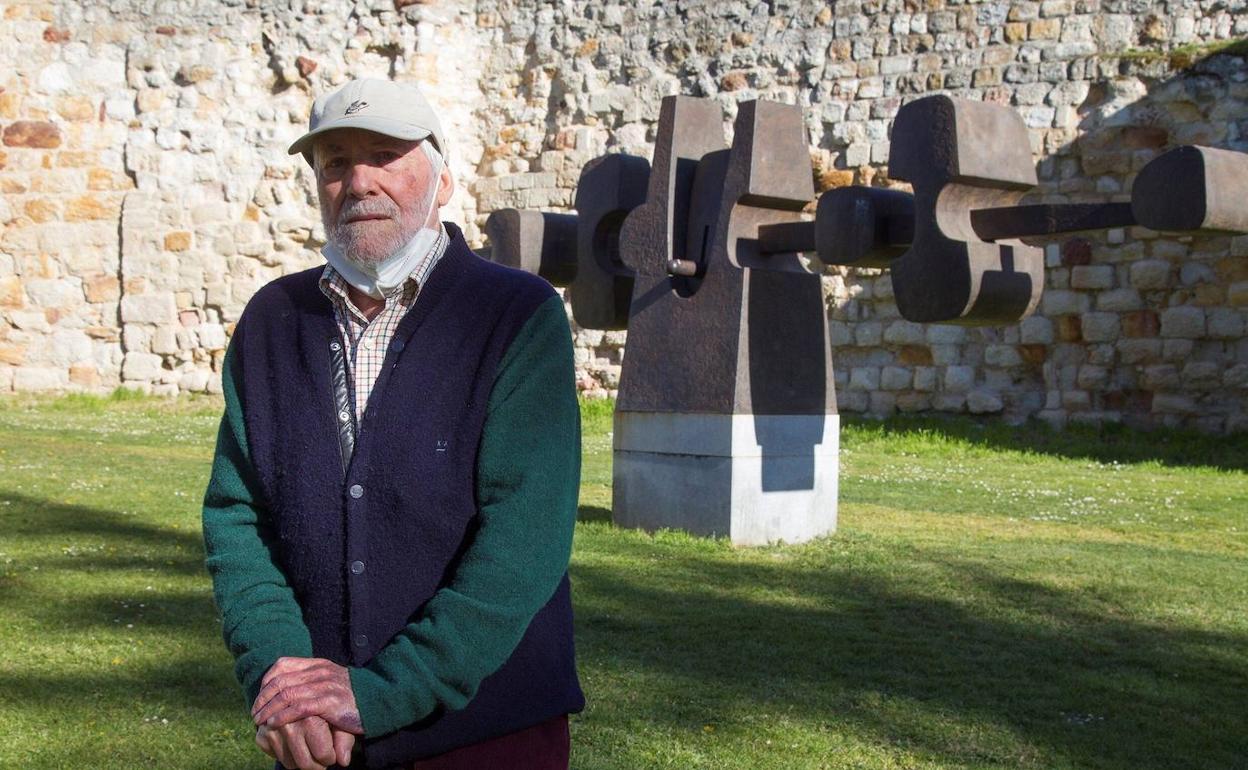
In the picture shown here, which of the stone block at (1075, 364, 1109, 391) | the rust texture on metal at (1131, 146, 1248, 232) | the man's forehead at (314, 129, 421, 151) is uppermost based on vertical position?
the rust texture on metal at (1131, 146, 1248, 232)

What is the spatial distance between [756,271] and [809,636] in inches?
89.4

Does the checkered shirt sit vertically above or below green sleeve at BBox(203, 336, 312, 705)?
above

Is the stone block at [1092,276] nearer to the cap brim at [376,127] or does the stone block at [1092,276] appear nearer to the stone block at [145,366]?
the stone block at [145,366]

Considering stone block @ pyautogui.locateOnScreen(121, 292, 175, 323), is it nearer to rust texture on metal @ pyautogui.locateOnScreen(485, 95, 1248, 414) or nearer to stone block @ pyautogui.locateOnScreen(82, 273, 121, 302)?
stone block @ pyautogui.locateOnScreen(82, 273, 121, 302)

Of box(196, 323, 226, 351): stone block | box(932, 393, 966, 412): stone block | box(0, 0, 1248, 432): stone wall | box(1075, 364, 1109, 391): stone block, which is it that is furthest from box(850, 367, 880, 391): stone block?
box(196, 323, 226, 351): stone block

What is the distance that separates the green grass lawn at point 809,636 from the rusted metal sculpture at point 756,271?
34cm

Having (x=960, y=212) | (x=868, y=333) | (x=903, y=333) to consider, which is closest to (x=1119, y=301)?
(x=903, y=333)

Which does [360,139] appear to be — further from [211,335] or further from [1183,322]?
[211,335]

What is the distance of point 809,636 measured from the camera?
214 inches

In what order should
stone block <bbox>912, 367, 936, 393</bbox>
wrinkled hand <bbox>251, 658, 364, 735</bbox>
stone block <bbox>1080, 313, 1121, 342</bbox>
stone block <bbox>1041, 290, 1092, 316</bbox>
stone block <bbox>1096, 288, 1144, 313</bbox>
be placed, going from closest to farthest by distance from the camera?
wrinkled hand <bbox>251, 658, 364, 735</bbox>, stone block <bbox>1096, 288, 1144, 313</bbox>, stone block <bbox>1080, 313, 1121, 342</bbox>, stone block <bbox>1041, 290, 1092, 316</bbox>, stone block <bbox>912, 367, 936, 393</bbox>

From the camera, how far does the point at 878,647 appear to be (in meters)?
5.31

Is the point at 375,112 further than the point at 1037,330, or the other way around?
the point at 1037,330

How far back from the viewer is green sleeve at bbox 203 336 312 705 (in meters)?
2.10

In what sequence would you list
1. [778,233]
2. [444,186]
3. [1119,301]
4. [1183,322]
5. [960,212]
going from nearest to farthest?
[444,186] < [960,212] < [778,233] < [1183,322] < [1119,301]
